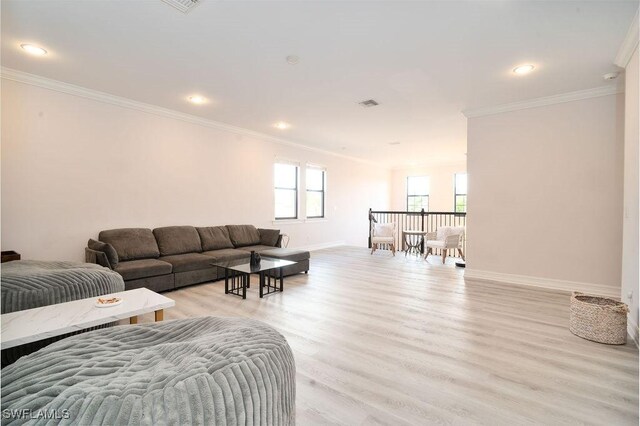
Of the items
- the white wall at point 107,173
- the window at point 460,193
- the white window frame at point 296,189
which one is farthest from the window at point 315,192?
the window at point 460,193

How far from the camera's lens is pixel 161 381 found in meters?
0.99

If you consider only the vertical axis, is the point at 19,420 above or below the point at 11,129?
below

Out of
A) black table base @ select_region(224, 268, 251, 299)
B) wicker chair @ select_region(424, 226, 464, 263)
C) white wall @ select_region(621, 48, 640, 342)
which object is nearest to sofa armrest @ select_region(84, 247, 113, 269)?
black table base @ select_region(224, 268, 251, 299)

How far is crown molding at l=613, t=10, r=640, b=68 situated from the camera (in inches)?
106

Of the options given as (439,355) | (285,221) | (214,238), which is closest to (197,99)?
(214,238)

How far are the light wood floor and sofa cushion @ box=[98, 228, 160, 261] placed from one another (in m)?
0.79

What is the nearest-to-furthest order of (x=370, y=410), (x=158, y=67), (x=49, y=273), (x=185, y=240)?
(x=370, y=410)
(x=49, y=273)
(x=158, y=67)
(x=185, y=240)

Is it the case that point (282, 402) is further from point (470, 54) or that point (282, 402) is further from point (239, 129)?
point (239, 129)

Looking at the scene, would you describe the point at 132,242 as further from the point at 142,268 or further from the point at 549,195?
the point at 549,195

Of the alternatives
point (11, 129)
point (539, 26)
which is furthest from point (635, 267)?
point (11, 129)

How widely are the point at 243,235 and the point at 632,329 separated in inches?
215

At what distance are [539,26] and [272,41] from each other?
2.46 m

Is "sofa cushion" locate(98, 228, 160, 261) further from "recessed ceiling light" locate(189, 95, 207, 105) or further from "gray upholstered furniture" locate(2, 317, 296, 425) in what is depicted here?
"gray upholstered furniture" locate(2, 317, 296, 425)

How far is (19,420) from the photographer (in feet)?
2.93
